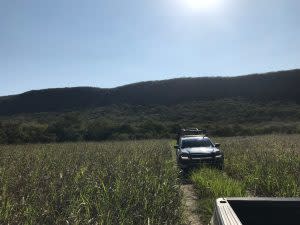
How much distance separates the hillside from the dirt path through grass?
8567 centimetres

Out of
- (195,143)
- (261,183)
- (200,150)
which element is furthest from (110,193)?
(195,143)

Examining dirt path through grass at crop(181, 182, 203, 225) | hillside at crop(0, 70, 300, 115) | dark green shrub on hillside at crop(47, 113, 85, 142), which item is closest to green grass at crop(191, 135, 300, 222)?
dirt path through grass at crop(181, 182, 203, 225)

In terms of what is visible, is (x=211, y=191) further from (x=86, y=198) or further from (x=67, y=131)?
(x=67, y=131)

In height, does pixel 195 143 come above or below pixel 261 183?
above

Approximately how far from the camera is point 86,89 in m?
120

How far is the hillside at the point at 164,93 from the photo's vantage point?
10419cm

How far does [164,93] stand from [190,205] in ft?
328

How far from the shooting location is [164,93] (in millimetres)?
111688

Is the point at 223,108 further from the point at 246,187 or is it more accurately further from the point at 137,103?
the point at 246,187

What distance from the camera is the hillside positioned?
342 feet

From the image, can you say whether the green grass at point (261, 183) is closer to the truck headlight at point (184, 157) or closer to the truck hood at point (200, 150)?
the truck headlight at point (184, 157)

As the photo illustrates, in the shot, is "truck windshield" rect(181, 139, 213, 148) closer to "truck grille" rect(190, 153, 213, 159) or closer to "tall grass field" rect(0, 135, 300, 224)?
"truck grille" rect(190, 153, 213, 159)

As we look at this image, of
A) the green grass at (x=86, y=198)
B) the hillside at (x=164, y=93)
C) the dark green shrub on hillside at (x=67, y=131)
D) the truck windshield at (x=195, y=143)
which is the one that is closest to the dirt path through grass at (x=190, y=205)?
the green grass at (x=86, y=198)

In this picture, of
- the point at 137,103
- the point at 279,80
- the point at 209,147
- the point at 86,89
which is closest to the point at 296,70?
the point at 279,80
